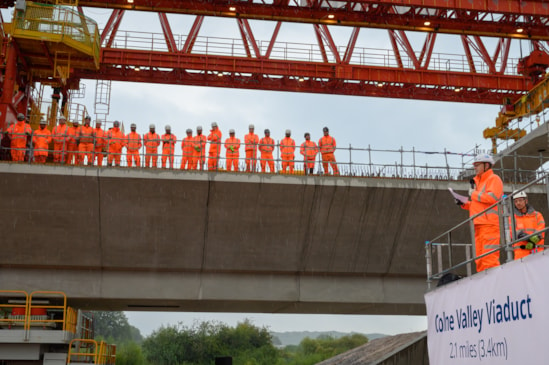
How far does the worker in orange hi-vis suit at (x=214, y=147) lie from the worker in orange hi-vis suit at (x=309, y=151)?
2.63 metres

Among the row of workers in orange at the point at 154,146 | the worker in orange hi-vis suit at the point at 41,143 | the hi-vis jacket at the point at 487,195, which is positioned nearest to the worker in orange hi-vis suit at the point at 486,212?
the hi-vis jacket at the point at 487,195

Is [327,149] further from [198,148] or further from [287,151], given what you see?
[198,148]

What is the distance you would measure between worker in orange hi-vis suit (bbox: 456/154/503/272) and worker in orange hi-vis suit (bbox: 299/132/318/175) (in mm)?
9082

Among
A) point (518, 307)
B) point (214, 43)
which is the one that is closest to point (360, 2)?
point (214, 43)

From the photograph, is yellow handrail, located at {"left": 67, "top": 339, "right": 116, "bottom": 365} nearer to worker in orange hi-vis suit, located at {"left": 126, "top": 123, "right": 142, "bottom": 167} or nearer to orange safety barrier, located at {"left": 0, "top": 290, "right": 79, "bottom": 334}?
orange safety barrier, located at {"left": 0, "top": 290, "right": 79, "bottom": 334}

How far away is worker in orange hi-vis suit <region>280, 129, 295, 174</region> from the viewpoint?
59.1ft

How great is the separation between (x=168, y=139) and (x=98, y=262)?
4.22 meters

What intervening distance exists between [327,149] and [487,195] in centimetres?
985

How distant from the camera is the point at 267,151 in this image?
59.5 feet

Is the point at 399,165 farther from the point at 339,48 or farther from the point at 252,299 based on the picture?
the point at 339,48

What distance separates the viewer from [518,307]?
20.7ft

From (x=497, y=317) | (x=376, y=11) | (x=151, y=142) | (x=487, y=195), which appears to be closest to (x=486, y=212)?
(x=487, y=195)

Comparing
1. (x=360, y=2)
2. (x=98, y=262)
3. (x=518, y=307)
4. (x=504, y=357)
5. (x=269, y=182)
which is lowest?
(x=504, y=357)

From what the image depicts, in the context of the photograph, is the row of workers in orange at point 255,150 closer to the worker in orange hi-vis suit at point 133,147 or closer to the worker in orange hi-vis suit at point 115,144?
the worker in orange hi-vis suit at point 133,147
